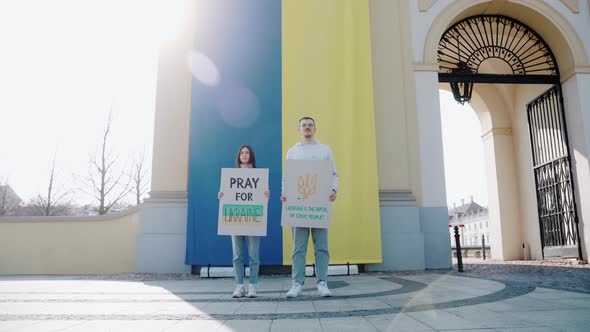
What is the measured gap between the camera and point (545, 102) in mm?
10688

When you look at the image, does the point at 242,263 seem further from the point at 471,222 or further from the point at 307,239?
the point at 471,222

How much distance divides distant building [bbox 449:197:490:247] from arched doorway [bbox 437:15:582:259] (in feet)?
186

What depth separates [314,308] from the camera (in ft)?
12.2

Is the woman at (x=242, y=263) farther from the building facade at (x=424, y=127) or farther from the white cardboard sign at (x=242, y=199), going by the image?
the building facade at (x=424, y=127)

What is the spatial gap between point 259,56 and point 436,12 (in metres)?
4.16

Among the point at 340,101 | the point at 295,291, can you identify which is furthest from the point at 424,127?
the point at 295,291

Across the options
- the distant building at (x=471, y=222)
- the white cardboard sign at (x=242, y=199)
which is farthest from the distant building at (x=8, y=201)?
the distant building at (x=471, y=222)

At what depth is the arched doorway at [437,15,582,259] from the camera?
973 centimetres

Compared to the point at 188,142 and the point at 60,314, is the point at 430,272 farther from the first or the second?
the point at 60,314

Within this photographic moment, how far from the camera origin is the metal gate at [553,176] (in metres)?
9.59

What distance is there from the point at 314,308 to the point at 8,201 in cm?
3354

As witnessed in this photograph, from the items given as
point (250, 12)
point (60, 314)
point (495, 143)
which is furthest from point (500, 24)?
point (60, 314)

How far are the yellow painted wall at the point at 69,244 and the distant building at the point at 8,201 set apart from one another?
801 inches

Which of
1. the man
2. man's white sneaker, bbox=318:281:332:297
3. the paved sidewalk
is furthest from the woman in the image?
man's white sneaker, bbox=318:281:332:297
